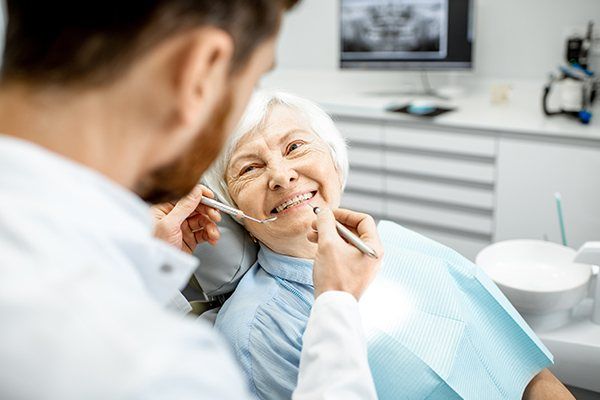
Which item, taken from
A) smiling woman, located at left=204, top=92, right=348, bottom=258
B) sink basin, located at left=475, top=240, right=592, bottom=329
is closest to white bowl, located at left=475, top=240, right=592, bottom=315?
sink basin, located at left=475, top=240, right=592, bottom=329

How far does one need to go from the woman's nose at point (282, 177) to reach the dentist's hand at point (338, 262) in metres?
0.30

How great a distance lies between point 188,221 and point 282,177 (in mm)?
238

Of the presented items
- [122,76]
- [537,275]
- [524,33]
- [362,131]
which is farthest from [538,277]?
[524,33]

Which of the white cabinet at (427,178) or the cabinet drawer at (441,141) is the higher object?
the cabinet drawer at (441,141)

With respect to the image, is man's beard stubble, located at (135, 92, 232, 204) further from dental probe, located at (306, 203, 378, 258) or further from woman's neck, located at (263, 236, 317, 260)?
woman's neck, located at (263, 236, 317, 260)

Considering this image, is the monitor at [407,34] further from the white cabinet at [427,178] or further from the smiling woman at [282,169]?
the smiling woman at [282,169]

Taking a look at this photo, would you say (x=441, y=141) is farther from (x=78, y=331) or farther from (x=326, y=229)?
(x=78, y=331)

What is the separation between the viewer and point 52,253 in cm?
53

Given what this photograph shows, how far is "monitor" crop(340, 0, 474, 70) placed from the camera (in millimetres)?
3400

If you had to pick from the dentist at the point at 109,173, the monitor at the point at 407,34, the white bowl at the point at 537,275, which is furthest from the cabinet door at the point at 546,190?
the dentist at the point at 109,173

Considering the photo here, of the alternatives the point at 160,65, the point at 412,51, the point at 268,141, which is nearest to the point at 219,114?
the point at 160,65

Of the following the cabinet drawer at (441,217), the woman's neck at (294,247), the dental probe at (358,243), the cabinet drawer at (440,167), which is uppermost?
the dental probe at (358,243)

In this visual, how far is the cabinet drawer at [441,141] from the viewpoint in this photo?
303 centimetres

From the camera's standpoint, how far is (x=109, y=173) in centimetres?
64
